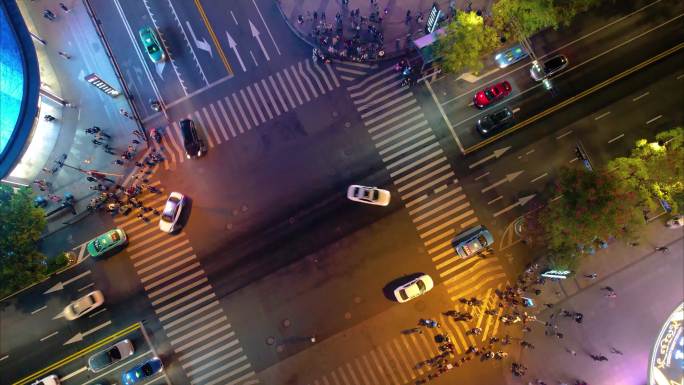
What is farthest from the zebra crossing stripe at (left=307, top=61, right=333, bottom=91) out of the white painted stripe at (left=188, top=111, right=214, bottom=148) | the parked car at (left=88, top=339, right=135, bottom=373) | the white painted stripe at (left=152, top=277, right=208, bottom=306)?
the parked car at (left=88, top=339, right=135, bottom=373)

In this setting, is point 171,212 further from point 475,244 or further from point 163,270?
point 475,244

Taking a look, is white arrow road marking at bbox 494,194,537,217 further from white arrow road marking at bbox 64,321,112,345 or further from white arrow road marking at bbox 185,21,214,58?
white arrow road marking at bbox 64,321,112,345

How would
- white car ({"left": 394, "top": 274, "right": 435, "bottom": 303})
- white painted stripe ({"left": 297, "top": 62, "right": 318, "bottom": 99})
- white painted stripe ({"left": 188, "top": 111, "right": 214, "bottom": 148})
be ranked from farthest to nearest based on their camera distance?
white painted stripe ({"left": 297, "top": 62, "right": 318, "bottom": 99})
white painted stripe ({"left": 188, "top": 111, "right": 214, "bottom": 148})
white car ({"left": 394, "top": 274, "right": 435, "bottom": 303})

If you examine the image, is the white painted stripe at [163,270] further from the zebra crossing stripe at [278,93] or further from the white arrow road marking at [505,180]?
the white arrow road marking at [505,180]

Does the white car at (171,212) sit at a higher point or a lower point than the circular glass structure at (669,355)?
higher

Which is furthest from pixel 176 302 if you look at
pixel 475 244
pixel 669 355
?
pixel 669 355

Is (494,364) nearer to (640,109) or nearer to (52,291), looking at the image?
(640,109)

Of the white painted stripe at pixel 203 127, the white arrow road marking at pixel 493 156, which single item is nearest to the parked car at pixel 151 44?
the white painted stripe at pixel 203 127

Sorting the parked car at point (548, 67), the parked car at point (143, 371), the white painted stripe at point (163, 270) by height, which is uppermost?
the parked car at point (548, 67)
